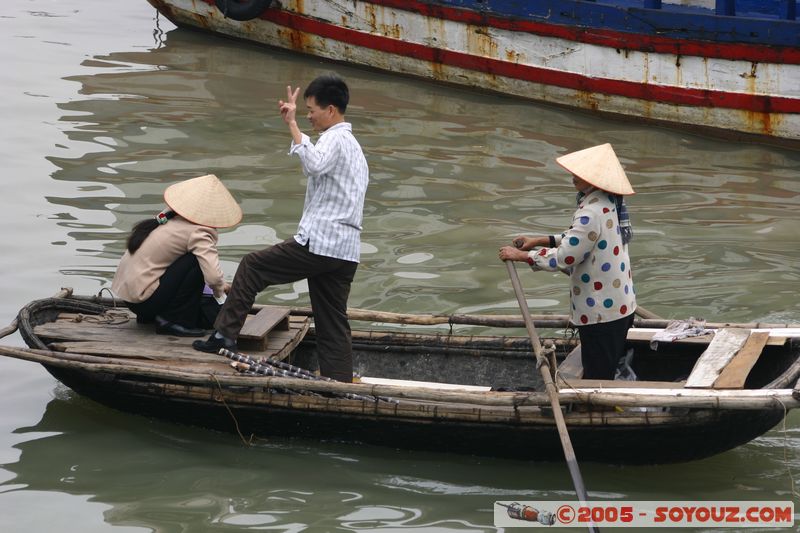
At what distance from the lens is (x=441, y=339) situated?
6316 millimetres

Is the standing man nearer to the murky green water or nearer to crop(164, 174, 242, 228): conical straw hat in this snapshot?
crop(164, 174, 242, 228): conical straw hat

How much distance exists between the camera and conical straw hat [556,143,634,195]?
5258mm

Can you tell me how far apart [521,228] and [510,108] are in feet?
11.1

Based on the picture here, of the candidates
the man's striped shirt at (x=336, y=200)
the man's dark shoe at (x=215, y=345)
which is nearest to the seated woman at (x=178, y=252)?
the man's dark shoe at (x=215, y=345)

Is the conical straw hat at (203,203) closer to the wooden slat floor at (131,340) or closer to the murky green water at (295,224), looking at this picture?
the wooden slat floor at (131,340)

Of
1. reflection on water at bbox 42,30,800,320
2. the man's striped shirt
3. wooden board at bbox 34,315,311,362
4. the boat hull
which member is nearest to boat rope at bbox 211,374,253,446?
the boat hull

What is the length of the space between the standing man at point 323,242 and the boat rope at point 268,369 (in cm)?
14

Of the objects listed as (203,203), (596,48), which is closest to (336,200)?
(203,203)

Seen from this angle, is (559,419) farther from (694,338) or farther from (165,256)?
(165,256)

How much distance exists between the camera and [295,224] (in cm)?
873

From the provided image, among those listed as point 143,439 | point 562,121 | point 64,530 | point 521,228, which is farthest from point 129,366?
point 562,121

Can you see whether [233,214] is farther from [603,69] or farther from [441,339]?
[603,69]

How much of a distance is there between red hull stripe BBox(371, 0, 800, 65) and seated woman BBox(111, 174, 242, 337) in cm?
614

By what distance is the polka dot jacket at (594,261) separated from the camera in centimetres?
529
